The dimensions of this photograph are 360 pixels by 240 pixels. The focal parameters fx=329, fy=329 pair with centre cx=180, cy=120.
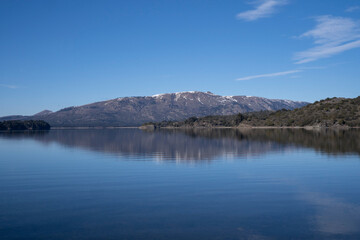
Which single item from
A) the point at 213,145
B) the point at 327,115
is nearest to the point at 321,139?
the point at 213,145

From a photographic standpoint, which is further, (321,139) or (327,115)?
(327,115)

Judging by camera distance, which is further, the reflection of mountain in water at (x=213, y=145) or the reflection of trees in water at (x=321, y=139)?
the reflection of trees in water at (x=321, y=139)

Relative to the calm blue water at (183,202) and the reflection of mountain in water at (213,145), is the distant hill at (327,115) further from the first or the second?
the calm blue water at (183,202)

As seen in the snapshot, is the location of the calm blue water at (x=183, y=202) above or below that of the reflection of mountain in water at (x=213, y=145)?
below

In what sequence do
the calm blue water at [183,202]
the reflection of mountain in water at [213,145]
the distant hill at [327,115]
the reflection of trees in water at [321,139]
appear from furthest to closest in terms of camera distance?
the distant hill at [327,115], the reflection of trees in water at [321,139], the reflection of mountain in water at [213,145], the calm blue water at [183,202]

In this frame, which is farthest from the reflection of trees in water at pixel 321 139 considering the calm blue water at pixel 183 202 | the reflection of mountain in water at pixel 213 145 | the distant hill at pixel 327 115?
the distant hill at pixel 327 115

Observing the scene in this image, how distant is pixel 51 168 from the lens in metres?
29.9

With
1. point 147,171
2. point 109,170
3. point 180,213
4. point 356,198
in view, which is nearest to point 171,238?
point 180,213

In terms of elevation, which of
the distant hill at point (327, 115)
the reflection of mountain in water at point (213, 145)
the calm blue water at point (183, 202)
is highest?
the distant hill at point (327, 115)

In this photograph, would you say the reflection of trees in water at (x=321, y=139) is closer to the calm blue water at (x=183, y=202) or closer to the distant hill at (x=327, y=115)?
the calm blue water at (x=183, y=202)

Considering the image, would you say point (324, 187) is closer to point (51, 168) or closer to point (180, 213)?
point (180, 213)

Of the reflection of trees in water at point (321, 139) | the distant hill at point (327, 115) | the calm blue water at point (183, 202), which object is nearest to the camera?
the calm blue water at point (183, 202)

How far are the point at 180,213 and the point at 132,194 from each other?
15.8ft

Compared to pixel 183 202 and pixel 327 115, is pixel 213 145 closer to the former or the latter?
pixel 183 202
